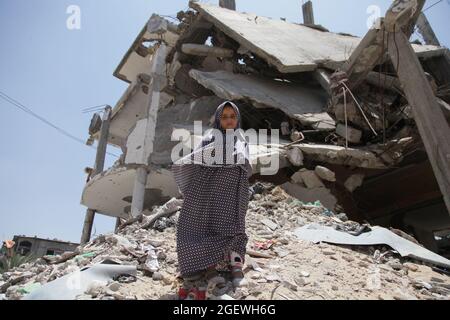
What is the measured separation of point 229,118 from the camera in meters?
3.08

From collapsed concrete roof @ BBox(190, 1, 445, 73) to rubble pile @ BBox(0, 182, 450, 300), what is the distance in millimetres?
4714

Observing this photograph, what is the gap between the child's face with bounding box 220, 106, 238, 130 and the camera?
3.08m

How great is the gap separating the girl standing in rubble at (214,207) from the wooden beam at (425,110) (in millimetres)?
3225

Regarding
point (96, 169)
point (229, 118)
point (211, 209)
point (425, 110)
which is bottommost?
point (211, 209)

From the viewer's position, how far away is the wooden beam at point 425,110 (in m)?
4.98

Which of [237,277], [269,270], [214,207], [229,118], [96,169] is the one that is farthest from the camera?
[96,169]

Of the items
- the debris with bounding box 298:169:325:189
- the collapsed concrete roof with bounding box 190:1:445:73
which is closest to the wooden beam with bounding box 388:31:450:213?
the debris with bounding box 298:169:325:189

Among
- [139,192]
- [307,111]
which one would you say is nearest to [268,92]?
[307,111]

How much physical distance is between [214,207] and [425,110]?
3.83 m

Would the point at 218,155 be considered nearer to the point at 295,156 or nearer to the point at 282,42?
Answer: the point at 295,156

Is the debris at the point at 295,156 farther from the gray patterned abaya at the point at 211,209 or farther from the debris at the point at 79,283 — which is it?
the debris at the point at 79,283

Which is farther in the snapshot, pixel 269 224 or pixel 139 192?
pixel 139 192

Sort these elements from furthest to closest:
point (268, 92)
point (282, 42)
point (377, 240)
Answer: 1. point (282, 42)
2. point (268, 92)
3. point (377, 240)

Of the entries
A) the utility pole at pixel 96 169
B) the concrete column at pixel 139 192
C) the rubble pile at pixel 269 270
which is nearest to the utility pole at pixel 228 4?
the utility pole at pixel 96 169
